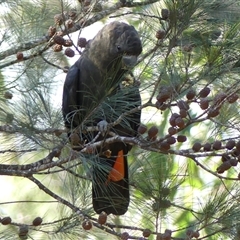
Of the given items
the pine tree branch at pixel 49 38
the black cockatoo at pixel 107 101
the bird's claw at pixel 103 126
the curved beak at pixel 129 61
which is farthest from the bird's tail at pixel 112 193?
the pine tree branch at pixel 49 38

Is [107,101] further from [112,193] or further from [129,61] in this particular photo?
[112,193]

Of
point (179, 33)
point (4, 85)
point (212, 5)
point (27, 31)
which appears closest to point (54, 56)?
point (27, 31)

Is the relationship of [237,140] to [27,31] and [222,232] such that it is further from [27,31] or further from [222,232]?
[27,31]

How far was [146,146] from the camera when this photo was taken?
192cm

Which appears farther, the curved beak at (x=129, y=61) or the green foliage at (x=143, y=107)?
the curved beak at (x=129, y=61)

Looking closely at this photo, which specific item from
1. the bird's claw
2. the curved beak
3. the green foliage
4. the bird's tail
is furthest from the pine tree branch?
the bird's tail

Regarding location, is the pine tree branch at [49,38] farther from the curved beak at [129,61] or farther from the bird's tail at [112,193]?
the bird's tail at [112,193]

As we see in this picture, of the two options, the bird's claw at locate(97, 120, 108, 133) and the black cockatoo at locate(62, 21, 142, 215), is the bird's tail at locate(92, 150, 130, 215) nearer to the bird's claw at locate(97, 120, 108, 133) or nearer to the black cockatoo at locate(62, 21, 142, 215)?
the black cockatoo at locate(62, 21, 142, 215)

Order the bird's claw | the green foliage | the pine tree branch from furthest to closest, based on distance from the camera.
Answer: the pine tree branch < the bird's claw < the green foliage

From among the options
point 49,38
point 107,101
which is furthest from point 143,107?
point 49,38

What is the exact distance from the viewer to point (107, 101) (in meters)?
1.92

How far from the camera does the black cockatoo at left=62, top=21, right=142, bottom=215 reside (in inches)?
76.4

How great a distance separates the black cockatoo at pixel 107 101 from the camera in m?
1.94

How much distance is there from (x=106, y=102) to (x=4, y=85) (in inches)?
15.9
